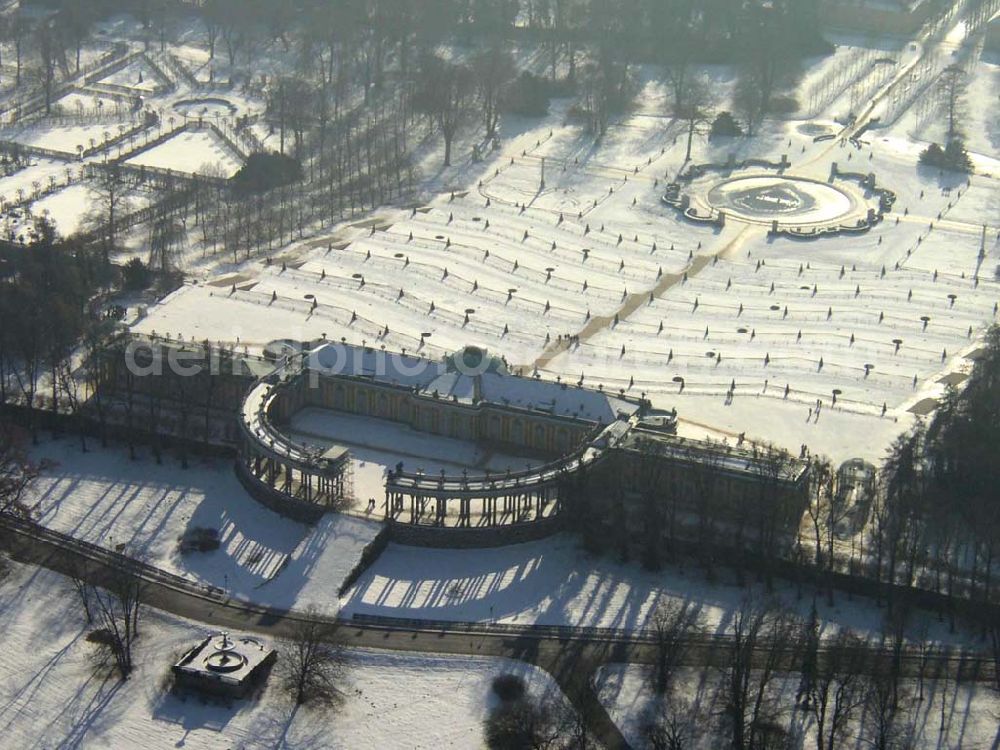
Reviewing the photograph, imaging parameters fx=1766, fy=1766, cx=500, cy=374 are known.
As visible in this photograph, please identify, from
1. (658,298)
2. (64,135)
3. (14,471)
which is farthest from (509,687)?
(64,135)

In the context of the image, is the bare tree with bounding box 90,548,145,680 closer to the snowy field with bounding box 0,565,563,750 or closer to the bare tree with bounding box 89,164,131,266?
the snowy field with bounding box 0,565,563,750

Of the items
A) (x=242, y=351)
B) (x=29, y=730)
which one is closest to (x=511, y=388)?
(x=242, y=351)

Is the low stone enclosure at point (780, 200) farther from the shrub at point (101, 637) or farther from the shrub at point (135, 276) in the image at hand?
the shrub at point (101, 637)

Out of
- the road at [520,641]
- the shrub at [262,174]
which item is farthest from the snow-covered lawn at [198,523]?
the shrub at [262,174]

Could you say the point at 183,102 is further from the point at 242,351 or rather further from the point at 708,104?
the point at 242,351

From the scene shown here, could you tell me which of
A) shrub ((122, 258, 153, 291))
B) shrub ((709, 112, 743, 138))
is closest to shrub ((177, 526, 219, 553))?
shrub ((122, 258, 153, 291))

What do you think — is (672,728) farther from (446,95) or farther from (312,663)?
(446,95)
